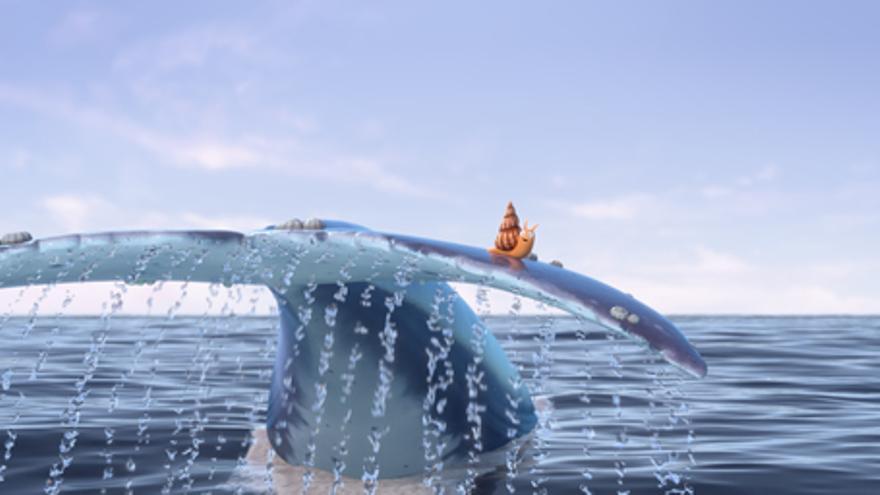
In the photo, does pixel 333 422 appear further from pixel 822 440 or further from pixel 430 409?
pixel 822 440

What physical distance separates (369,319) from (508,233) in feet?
5.14

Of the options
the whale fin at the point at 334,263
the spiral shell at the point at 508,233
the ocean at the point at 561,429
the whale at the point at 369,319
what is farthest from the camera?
the ocean at the point at 561,429

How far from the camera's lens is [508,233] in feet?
17.9

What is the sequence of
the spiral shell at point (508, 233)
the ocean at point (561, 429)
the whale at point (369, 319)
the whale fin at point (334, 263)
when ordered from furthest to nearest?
1. the ocean at point (561, 429)
2. the spiral shell at point (508, 233)
3. the whale at point (369, 319)
4. the whale fin at point (334, 263)

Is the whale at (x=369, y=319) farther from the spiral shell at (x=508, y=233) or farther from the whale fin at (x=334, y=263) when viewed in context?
the spiral shell at (x=508, y=233)

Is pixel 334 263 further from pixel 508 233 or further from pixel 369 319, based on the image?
pixel 508 233

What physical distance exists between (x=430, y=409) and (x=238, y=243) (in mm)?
2232

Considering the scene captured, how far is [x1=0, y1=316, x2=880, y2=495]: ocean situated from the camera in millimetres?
8000

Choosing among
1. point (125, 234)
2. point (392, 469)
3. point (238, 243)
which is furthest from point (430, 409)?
point (125, 234)

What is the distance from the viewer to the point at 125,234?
5.19 metres

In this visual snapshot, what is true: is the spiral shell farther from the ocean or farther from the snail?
the ocean

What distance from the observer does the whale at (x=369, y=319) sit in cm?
507

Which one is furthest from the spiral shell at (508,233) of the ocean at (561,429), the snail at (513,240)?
the ocean at (561,429)

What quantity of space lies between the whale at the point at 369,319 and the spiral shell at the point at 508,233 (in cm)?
24
